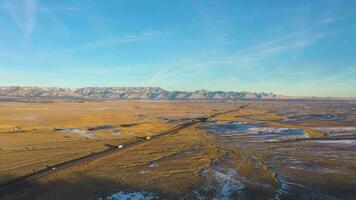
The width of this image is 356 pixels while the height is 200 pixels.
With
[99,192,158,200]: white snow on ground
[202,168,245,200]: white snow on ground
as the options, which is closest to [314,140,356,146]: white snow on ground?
[202,168,245,200]: white snow on ground

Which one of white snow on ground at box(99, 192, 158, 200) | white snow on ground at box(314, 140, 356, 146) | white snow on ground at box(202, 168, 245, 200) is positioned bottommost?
white snow on ground at box(99, 192, 158, 200)

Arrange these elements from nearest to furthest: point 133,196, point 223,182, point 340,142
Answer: point 133,196 < point 223,182 < point 340,142

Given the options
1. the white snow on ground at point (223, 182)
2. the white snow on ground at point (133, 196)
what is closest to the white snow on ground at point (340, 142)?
the white snow on ground at point (223, 182)

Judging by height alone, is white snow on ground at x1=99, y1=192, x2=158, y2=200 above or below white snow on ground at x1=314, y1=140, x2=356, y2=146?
below

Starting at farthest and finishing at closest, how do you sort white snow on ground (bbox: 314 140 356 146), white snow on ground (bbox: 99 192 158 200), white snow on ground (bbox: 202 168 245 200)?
white snow on ground (bbox: 314 140 356 146)
white snow on ground (bbox: 202 168 245 200)
white snow on ground (bbox: 99 192 158 200)

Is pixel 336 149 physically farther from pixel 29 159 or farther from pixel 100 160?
pixel 29 159

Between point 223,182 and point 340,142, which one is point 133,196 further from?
point 340,142

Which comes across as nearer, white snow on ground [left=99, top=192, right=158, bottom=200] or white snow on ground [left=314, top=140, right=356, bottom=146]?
white snow on ground [left=99, top=192, right=158, bottom=200]

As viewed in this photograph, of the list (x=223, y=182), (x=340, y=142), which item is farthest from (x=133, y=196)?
(x=340, y=142)

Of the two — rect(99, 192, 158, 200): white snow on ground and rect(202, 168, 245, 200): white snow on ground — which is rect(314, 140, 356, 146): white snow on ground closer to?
rect(202, 168, 245, 200): white snow on ground

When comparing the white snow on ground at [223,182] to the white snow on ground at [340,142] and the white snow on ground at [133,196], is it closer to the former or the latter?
the white snow on ground at [133,196]

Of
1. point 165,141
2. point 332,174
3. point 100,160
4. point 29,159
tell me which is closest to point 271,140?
point 165,141
